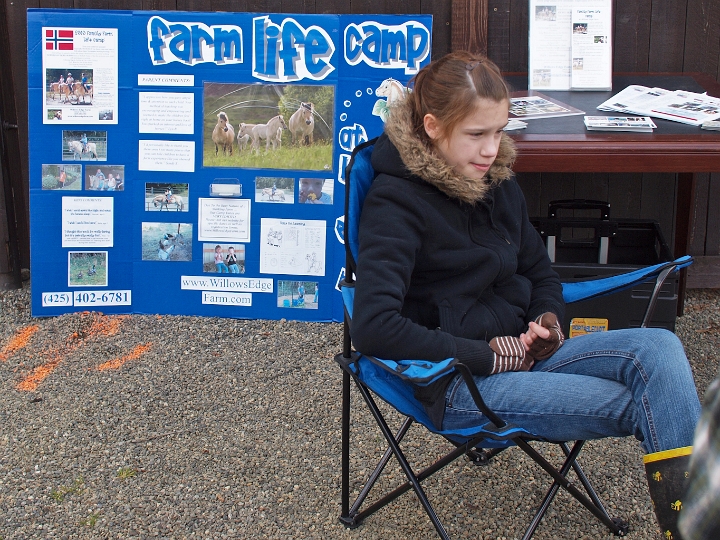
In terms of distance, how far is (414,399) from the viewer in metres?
2.20

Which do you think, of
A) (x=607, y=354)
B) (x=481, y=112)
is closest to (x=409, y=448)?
(x=607, y=354)

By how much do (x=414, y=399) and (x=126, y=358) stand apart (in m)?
1.80

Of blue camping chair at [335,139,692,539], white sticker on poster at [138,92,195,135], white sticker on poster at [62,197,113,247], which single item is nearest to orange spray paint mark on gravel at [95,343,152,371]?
white sticker on poster at [62,197,113,247]

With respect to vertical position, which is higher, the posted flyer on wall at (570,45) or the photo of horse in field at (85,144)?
the posted flyer on wall at (570,45)

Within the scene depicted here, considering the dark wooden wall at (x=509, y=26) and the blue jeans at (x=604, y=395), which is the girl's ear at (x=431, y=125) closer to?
the blue jeans at (x=604, y=395)

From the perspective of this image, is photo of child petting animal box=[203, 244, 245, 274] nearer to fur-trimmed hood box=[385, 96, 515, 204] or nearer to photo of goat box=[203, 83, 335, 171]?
photo of goat box=[203, 83, 335, 171]

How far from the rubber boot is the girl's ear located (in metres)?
0.96

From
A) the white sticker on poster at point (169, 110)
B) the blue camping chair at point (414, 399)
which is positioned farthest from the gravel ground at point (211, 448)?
the white sticker on poster at point (169, 110)

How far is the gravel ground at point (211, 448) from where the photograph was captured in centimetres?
252

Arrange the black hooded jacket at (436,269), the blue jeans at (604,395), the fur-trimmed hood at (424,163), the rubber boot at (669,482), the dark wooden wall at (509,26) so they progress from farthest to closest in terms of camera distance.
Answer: the dark wooden wall at (509,26)
the fur-trimmed hood at (424,163)
the black hooded jacket at (436,269)
the blue jeans at (604,395)
the rubber boot at (669,482)

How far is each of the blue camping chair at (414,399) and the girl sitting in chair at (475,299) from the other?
0.06 meters

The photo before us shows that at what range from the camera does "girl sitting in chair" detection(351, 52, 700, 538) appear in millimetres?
1974

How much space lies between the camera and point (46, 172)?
3.94 meters

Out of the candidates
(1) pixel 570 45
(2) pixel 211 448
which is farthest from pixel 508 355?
(1) pixel 570 45
